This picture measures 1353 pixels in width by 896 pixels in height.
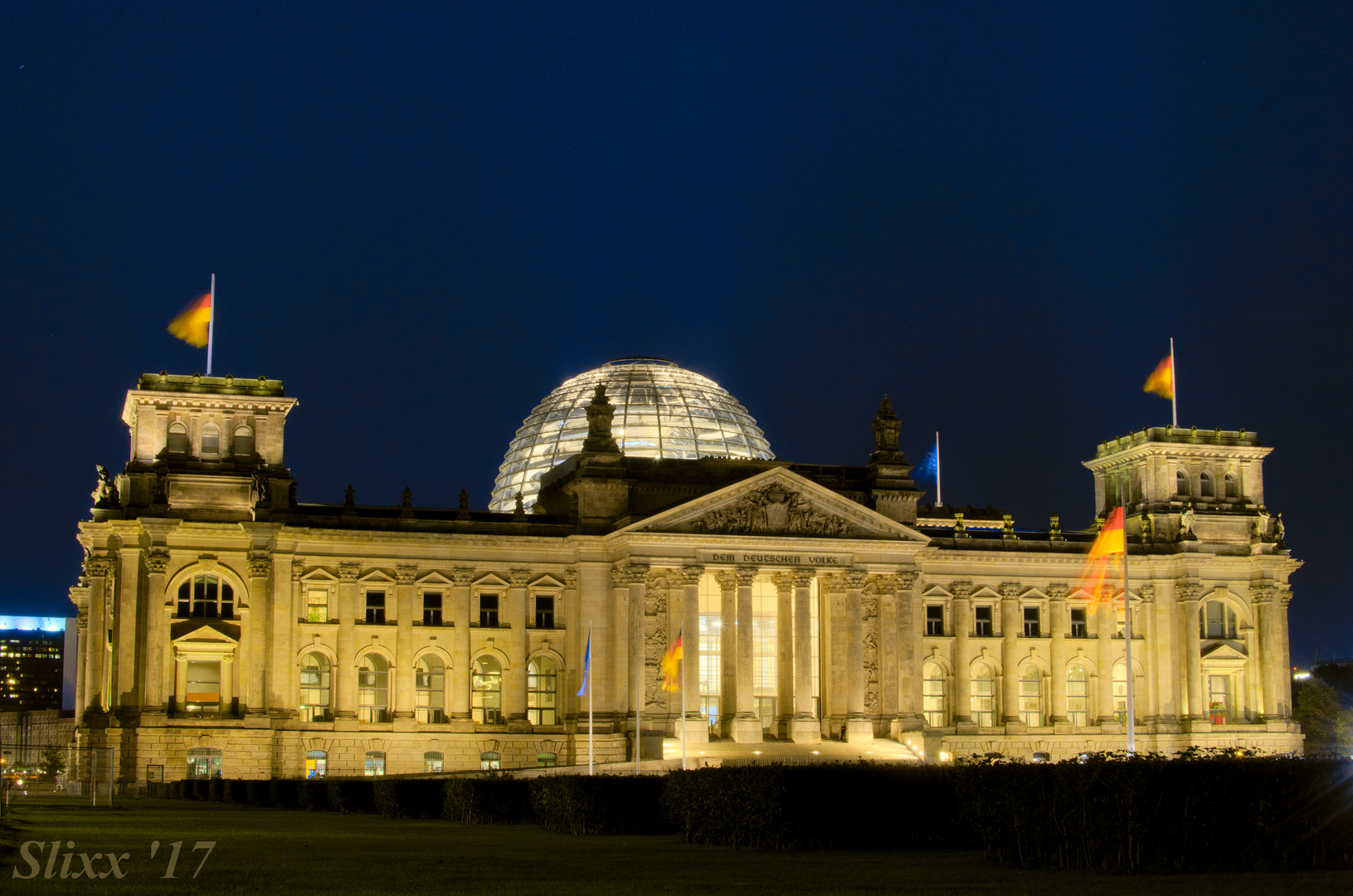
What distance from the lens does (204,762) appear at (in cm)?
8681

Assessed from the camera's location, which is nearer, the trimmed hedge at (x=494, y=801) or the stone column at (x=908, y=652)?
the trimmed hedge at (x=494, y=801)

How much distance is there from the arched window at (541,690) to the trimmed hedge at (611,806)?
4454 centimetres

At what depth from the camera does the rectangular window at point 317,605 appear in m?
Result: 91.1

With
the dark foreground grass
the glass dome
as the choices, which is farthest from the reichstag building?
the dark foreground grass

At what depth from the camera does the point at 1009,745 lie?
99.9 metres

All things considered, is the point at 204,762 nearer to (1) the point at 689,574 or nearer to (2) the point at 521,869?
(1) the point at 689,574

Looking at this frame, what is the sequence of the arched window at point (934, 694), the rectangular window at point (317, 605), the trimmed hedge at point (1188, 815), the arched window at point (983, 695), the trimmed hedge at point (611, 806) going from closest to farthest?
the trimmed hedge at point (1188, 815)
the trimmed hedge at point (611, 806)
the rectangular window at point (317, 605)
the arched window at point (934, 694)
the arched window at point (983, 695)

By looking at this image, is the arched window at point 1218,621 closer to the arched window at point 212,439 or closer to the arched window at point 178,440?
the arched window at point 212,439

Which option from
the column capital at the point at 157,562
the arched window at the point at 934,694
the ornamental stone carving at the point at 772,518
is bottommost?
the arched window at the point at 934,694

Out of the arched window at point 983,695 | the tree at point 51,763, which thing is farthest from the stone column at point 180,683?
the tree at point 51,763

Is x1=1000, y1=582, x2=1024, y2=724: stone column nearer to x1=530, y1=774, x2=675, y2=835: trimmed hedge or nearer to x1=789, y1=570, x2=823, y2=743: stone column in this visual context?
x1=789, y1=570, x2=823, y2=743: stone column

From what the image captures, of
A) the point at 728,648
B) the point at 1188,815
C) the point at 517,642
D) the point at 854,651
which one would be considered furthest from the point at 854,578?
the point at 1188,815


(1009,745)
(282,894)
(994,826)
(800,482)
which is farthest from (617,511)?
(282,894)

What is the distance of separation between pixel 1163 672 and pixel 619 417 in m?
37.0
